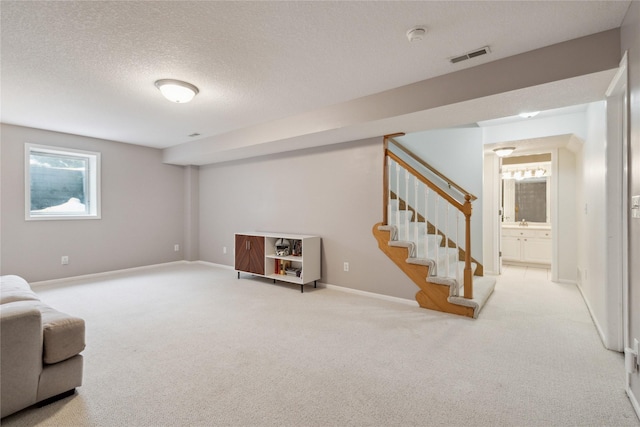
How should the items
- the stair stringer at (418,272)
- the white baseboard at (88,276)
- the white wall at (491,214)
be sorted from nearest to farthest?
the stair stringer at (418,272)
the white baseboard at (88,276)
the white wall at (491,214)

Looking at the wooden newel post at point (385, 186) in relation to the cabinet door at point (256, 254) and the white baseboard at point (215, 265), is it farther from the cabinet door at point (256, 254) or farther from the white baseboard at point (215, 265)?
the white baseboard at point (215, 265)

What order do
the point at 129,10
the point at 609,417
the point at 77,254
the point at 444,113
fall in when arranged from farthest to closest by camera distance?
the point at 77,254, the point at 444,113, the point at 129,10, the point at 609,417

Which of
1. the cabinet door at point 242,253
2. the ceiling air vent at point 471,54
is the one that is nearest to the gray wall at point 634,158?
the ceiling air vent at point 471,54

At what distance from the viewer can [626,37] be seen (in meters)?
1.87

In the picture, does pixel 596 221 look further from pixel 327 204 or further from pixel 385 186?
pixel 327 204

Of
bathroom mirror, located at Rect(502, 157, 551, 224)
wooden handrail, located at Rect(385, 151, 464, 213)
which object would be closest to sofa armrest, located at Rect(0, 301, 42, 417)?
wooden handrail, located at Rect(385, 151, 464, 213)

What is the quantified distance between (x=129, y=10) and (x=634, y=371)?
367cm

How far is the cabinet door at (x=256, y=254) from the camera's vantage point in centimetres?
454

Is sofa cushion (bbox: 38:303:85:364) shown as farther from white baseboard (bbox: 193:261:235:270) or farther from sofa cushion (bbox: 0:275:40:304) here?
white baseboard (bbox: 193:261:235:270)

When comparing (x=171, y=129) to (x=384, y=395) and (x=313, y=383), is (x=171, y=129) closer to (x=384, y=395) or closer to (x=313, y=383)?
(x=313, y=383)

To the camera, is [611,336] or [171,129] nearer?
[611,336]

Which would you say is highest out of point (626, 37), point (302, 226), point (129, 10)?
point (129, 10)

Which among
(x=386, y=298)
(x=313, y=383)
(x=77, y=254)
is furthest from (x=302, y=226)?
(x=77, y=254)

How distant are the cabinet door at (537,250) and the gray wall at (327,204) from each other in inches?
156
